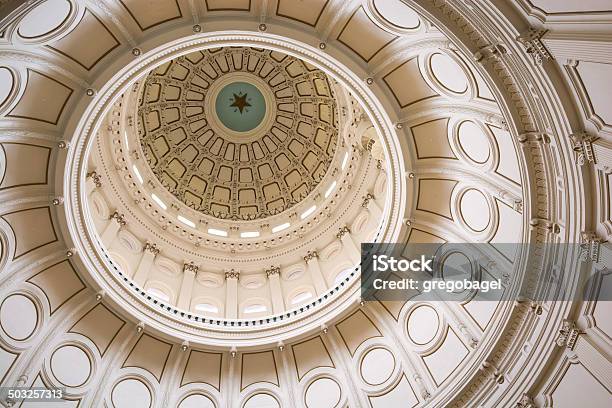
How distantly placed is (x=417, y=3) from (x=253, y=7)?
5669 millimetres

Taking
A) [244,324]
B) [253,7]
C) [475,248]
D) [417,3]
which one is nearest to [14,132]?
[253,7]

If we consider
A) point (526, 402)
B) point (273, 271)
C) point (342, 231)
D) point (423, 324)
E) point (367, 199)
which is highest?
point (367, 199)

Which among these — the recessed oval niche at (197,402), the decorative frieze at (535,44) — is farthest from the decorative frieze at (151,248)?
the decorative frieze at (535,44)

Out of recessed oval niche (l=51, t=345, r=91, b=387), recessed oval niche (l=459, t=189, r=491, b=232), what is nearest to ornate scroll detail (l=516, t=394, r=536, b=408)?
recessed oval niche (l=459, t=189, r=491, b=232)

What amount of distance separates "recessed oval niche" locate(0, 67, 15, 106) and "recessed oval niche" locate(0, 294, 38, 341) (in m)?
7.33

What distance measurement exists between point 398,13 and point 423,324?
11478mm

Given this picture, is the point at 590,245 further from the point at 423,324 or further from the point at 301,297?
the point at 301,297

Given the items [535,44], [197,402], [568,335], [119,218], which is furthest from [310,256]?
[535,44]

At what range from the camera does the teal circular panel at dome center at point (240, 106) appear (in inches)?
1148

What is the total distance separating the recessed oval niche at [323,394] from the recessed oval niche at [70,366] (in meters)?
8.96

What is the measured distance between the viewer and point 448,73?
593 inches

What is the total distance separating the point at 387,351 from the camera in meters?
19.5

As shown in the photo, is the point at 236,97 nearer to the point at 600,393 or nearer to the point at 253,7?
the point at 253,7

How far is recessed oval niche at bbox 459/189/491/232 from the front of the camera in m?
16.7
